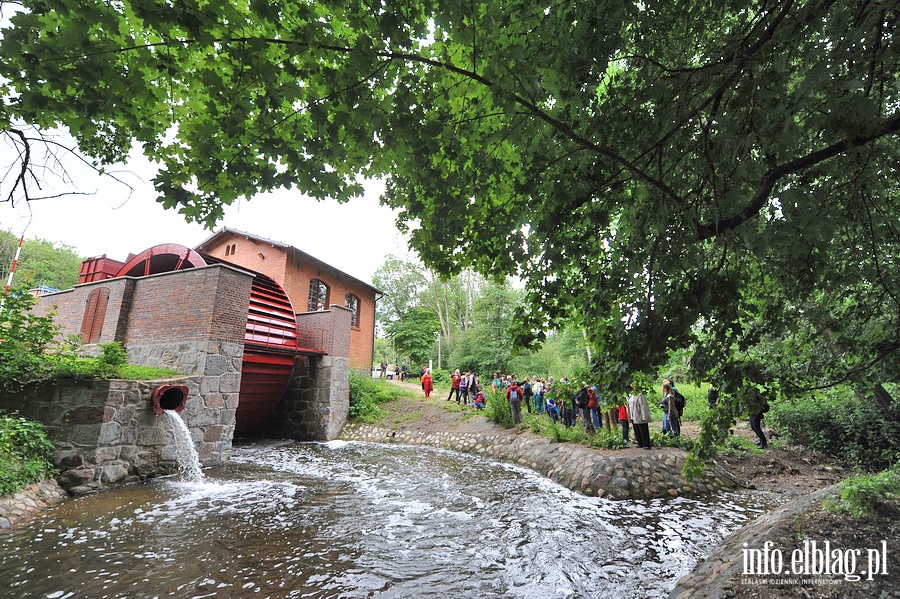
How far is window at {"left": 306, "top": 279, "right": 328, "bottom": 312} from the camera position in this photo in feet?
58.8

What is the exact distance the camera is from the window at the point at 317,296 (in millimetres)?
17922

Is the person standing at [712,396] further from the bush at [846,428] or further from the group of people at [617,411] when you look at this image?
the bush at [846,428]

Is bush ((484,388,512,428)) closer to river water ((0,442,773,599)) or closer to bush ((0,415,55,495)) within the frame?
river water ((0,442,773,599))

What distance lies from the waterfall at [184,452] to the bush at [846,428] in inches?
453

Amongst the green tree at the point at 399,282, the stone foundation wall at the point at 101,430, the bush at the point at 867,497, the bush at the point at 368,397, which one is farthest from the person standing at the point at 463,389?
the green tree at the point at 399,282

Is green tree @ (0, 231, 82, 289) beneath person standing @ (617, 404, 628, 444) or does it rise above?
above

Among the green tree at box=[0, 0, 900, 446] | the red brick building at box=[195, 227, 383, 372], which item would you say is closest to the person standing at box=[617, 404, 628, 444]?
the green tree at box=[0, 0, 900, 446]

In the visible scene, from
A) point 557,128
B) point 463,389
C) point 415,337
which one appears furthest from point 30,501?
point 415,337

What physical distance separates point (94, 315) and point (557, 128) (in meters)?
11.4

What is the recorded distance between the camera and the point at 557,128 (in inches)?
96.7

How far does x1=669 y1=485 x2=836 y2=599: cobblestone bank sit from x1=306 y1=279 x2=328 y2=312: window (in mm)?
16567

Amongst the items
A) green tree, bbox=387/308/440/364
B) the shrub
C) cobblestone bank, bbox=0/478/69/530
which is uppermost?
green tree, bbox=387/308/440/364

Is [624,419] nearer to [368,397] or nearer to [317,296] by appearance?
[368,397]

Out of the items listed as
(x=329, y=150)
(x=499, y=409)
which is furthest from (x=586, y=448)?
(x=329, y=150)
